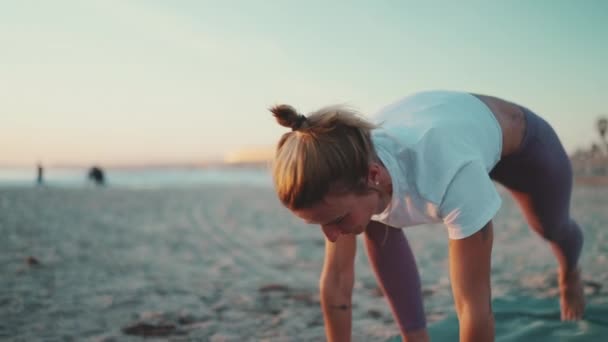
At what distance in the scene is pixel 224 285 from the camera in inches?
143

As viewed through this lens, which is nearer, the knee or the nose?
the nose

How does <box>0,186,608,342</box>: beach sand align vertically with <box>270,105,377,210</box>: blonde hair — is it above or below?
below

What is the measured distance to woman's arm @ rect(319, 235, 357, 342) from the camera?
1.88m

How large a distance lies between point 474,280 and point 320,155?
2.11 ft

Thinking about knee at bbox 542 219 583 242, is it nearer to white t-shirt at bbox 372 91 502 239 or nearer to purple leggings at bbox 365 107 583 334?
purple leggings at bbox 365 107 583 334

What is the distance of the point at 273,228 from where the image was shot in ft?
23.2

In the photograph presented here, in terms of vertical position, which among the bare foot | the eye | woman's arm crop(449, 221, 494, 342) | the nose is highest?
the eye

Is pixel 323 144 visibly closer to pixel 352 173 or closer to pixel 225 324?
pixel 352 173

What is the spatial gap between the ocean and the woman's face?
1182 millimetres

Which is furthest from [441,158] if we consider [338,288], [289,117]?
[338,288]

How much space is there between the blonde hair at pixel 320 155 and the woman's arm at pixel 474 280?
0.37 meters

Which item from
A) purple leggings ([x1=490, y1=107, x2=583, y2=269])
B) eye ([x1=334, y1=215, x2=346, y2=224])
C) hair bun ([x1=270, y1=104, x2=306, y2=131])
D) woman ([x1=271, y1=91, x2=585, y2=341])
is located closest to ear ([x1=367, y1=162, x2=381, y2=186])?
woman ([x1=271, y1=91, x2=585, y2=341])

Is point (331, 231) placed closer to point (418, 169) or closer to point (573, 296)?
point (418, 169)

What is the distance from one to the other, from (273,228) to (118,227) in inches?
94.1
